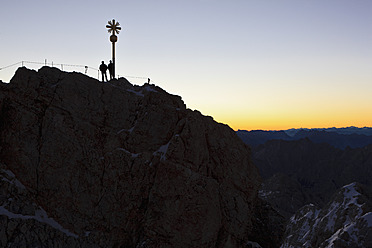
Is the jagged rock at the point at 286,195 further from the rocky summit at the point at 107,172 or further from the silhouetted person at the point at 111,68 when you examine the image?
the silhouetted person at the point at 111,68

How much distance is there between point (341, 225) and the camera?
46000mm

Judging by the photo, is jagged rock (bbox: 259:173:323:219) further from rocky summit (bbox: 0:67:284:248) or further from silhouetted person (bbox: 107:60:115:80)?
silhouetted person (bbox: 107:60:115:80)

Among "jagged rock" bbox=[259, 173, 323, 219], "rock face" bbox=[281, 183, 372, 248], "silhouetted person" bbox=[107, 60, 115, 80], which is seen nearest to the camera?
"rock face" bbox=[281, 183, 372, 248]

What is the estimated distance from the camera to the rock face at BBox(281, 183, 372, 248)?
39938 millimetres

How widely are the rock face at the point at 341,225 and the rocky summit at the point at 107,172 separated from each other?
14.3 meters

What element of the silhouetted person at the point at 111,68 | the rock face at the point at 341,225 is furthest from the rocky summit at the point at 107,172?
the rock face at the point at 341,225

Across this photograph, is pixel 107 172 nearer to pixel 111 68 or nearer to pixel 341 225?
pixel 111 68

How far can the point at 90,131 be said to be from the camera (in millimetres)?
33531

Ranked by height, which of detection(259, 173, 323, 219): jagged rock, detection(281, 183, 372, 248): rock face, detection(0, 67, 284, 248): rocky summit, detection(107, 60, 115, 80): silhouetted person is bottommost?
detection(259, 173, 323, 219): jagged rock

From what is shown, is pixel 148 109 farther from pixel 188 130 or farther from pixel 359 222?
pixel 359 222

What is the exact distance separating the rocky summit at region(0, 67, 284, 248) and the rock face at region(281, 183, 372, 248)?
46.8 feet

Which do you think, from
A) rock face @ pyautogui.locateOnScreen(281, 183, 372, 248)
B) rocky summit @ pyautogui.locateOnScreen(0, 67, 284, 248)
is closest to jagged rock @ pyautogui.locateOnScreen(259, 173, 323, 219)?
rock face @ pyautogui.locateOnScreen(281, 183, 372, 248)

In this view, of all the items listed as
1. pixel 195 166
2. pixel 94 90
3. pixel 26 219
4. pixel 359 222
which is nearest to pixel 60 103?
pixel 94 90

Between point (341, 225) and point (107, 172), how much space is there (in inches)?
1370
